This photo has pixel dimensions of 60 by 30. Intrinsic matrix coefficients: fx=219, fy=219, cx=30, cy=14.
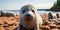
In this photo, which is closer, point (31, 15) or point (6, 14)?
point (31, 15)

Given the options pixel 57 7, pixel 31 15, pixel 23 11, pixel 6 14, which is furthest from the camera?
pixel 57 7

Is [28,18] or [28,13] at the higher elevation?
[28,13]

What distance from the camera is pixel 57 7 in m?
32.8

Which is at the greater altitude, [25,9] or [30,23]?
[25,9]

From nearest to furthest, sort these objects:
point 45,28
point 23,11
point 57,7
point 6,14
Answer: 1. point 23,11
2. point 45,28
3. point 6,14
4. point 57,7

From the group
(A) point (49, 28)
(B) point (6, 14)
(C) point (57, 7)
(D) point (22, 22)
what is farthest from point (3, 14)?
(C) point (57, 7)

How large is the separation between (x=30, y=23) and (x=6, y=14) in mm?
11854

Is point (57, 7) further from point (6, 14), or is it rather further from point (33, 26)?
point (33, 26)

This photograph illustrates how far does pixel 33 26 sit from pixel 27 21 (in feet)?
1.51

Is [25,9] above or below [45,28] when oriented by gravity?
above

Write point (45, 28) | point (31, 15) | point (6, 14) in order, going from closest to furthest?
point (31, 15) < point (45, 28) < point (6, 14)

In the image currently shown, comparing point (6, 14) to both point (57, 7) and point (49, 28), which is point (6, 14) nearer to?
point (49, 28)

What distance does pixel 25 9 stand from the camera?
4668 millimetres

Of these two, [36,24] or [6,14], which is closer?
[36,24]
